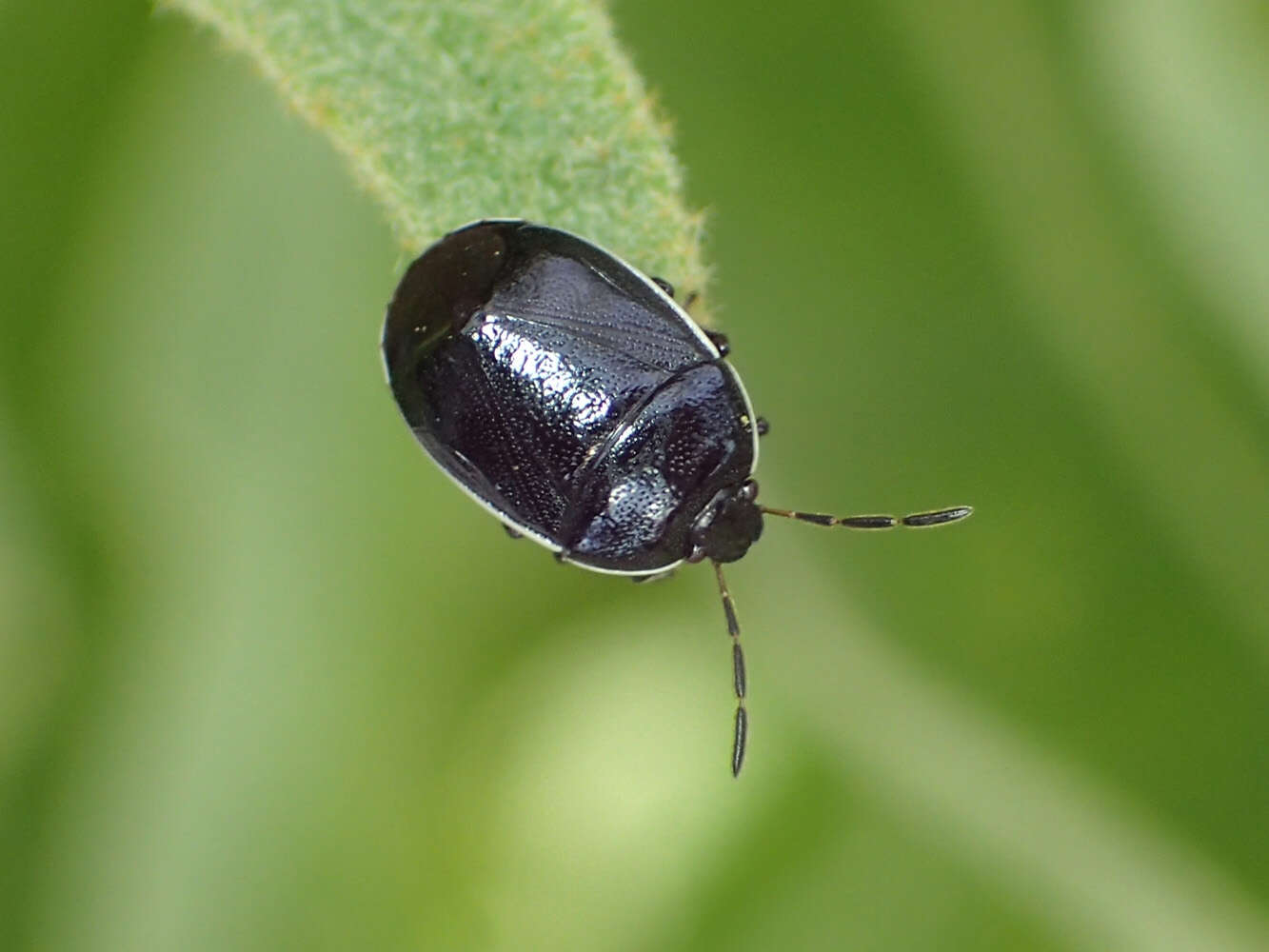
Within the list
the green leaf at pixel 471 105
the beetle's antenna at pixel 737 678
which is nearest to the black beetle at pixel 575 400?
the beetle's antenna at pixel 737 678

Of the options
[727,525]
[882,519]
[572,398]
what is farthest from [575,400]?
[882,519]

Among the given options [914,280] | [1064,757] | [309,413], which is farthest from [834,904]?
[309,413]

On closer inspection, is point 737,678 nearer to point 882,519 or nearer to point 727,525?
point 727,525

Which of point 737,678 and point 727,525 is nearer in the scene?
point 727,525

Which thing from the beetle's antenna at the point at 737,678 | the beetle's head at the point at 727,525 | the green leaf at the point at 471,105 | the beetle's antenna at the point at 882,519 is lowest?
the beetle's antenna at the point at 737,678

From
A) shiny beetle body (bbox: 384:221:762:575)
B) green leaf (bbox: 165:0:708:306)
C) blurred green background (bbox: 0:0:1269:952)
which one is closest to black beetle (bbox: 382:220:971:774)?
shiny beetle body (bbox: 384:221:762:575)

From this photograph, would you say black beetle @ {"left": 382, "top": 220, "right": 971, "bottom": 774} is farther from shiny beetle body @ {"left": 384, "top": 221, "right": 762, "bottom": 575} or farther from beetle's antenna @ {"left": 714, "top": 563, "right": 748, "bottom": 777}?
beetle's antenna @ {"left": 714, "top": 563, "right": 748, "bottom": 777}

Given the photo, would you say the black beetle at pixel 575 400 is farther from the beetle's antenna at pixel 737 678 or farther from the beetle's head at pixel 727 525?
the beetle's antenna at pixel 737 678

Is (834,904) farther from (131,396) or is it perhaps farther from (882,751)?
(131,396)
